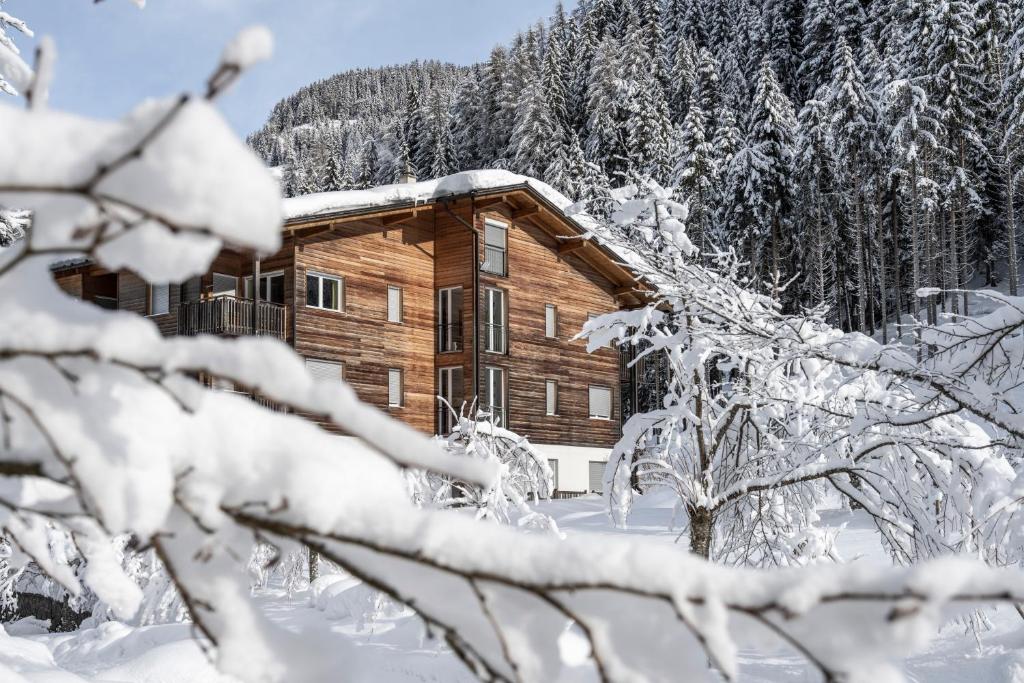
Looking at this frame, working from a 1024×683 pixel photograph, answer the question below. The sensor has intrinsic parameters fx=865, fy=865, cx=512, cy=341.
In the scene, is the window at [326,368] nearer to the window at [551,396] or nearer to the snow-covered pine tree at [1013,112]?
the window at [551,396]

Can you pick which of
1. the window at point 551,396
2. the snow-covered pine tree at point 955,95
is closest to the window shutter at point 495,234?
the window at point 551,396

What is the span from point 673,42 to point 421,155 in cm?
2707

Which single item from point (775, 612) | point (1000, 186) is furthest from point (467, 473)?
point (1000, 186)

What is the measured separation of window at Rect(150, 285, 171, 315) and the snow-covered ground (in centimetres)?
883

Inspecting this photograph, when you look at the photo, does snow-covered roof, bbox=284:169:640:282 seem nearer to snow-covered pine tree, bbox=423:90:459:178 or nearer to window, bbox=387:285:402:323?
window, bbox=387:285:402:323

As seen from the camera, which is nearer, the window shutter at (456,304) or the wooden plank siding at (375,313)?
the wooden plank siding at (375,313)

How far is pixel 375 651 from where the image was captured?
1295cm

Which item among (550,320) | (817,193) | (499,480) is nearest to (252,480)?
(499,480)

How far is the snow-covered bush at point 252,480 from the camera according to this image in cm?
91

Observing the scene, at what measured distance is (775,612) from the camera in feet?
3.26

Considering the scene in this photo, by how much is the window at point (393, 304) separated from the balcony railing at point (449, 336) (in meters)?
A: 1.53

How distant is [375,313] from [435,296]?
2434mm

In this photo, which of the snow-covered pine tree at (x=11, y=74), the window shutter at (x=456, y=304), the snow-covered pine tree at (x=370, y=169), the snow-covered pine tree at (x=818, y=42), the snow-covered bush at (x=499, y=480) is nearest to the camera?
the snow-covered pine tree at (x=11, y=74)

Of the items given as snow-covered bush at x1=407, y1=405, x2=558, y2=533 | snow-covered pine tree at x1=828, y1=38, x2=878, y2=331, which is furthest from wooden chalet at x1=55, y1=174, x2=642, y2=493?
snow-covered pine tree at x1=828, y1=38, x2=878, y2=331
